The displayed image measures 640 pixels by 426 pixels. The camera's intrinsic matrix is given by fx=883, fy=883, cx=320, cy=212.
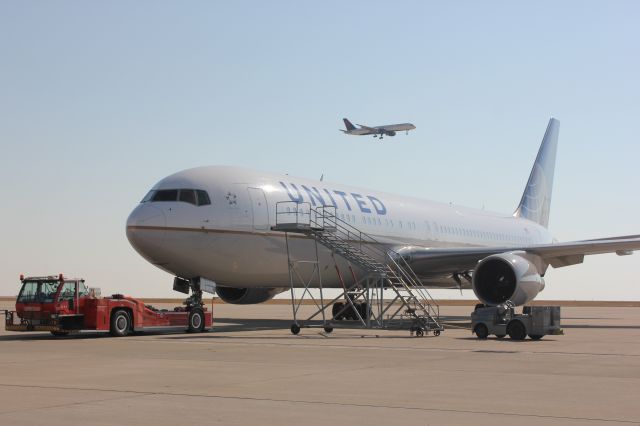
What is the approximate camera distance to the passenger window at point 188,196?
73.1ft

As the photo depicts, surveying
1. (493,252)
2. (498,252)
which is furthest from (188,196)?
(498,252)

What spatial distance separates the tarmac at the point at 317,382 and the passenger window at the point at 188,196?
4725 millimetres

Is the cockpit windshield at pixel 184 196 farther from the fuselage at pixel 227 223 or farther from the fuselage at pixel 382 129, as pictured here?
the fuselage at pixel 382 129

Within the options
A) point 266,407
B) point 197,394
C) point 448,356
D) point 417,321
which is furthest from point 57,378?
point 417,321

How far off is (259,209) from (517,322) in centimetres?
735

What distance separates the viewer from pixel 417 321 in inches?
838

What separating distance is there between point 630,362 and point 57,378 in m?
8.66

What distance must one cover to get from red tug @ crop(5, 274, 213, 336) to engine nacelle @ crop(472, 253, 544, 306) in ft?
30.3

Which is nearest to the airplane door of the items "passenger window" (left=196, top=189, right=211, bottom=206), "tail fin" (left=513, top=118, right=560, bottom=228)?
"passenger window" (left=196, top=189, right=211, bottom=206)

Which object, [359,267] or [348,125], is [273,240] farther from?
[348,125]

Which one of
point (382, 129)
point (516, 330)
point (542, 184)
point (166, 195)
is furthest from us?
point (382, 129)

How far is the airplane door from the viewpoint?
75.6 feet

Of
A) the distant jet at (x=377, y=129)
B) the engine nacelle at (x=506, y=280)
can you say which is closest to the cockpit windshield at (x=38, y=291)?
the engine nacelle at (x=506, y=280)

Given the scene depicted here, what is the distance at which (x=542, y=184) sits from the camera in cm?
4447
